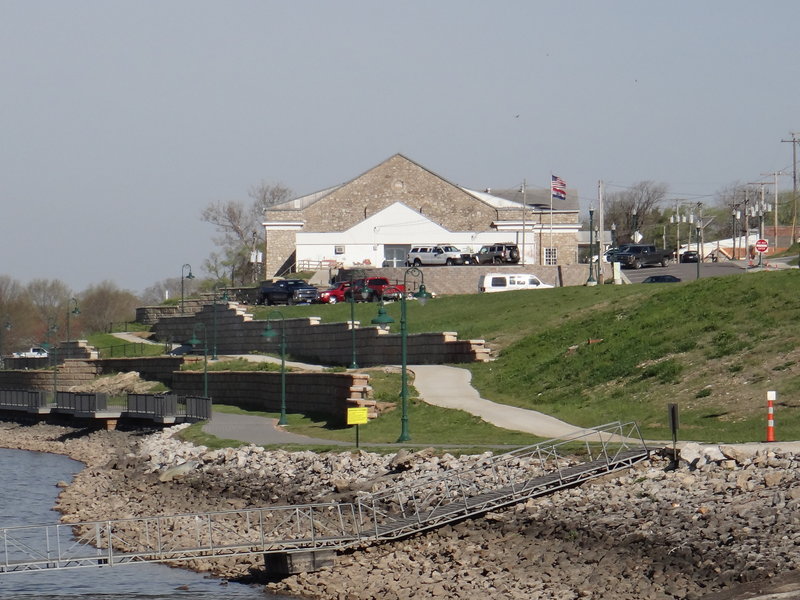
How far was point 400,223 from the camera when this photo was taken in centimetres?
9138

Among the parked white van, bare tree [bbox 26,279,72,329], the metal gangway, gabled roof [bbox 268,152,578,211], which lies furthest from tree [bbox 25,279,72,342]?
the metal gangway

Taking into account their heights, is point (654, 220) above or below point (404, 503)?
above

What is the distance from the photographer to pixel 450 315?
60.5 m

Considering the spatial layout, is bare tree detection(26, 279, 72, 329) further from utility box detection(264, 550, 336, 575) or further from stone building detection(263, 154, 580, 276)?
utility box detection(264, 550, 336, 575)

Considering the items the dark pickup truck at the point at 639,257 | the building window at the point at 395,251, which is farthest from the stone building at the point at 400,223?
the dark pickup truck at the point at 639,257

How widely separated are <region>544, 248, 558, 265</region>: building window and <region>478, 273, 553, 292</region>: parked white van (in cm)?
2216

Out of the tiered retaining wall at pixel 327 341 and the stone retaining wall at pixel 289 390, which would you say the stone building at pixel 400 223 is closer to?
the tiered retaining wall at pixel 327 341

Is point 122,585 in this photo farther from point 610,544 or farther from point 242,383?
point 242,383

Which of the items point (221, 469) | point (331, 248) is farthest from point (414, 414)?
point (331, 248)

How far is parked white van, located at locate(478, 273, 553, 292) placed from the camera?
69.2m

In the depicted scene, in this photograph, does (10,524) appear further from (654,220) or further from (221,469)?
(654,220)

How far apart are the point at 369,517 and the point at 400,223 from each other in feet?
206

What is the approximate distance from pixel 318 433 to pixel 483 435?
324 inches

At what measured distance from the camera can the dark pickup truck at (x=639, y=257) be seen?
84.2 metres
